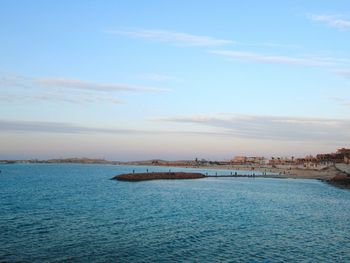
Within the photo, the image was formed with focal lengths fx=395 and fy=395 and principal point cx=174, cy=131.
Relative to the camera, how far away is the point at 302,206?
5791 centimetres

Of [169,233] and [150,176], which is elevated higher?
[150,176]

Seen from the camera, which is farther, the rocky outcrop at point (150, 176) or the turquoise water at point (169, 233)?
the rocky outcrop at point (150, 176)

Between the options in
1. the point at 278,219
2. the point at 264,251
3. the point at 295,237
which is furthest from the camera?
the point at 278,219

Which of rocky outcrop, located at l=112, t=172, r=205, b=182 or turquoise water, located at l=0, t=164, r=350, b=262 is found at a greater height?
rocky outcrop, located at l=112, t=172, r=205, b=182

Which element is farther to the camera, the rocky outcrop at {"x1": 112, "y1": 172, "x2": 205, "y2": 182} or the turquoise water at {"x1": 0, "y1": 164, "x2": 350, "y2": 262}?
the rocky outcrop at {"x1": 112, "y1": 172, "x2": 205, "y2": 182}

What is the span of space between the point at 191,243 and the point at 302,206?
105 feet

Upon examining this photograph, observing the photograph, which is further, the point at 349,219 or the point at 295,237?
the point at 349,219

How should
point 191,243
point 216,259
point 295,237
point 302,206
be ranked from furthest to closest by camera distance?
point 302,206 → point 295,237 → point 191,243 → point 216,259

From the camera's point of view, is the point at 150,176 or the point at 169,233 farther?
the point at 150,176

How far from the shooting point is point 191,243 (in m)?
31.1

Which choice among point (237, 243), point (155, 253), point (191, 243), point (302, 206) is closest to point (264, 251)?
point (237, 243)

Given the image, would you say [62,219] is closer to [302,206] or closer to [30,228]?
[30,228]

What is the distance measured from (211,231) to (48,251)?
1512 cm

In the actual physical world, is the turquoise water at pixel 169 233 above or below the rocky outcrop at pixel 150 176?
below
